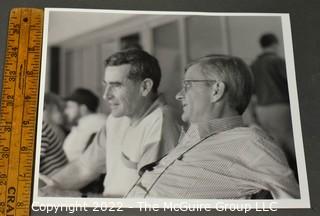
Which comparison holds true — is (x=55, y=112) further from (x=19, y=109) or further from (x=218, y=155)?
(x=218, y=155)

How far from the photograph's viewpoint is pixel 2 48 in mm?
1018

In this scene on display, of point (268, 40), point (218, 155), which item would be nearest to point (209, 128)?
point (218, 155)

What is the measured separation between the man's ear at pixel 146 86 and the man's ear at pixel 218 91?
0.52ft

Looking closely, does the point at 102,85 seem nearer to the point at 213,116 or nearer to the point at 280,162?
the point at 213,116

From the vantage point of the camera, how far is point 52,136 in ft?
3.15

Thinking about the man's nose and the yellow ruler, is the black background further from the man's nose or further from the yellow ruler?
the man's nose

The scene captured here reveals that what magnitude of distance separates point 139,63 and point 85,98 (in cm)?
17

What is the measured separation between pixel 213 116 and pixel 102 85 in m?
0.30

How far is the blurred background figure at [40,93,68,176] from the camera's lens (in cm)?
94

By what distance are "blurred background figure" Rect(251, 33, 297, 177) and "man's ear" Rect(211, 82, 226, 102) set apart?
0.09 metres

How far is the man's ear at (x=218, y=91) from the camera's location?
0.95 meters

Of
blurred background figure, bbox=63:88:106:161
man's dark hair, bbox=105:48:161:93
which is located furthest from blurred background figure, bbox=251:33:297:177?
blurred background figure, bbox=63:88:106:161

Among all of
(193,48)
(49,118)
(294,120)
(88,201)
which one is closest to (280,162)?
(294,120)

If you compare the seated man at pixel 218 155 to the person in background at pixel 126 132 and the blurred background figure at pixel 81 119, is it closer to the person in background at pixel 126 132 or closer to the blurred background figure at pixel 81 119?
the person in background at pixel 126 132
